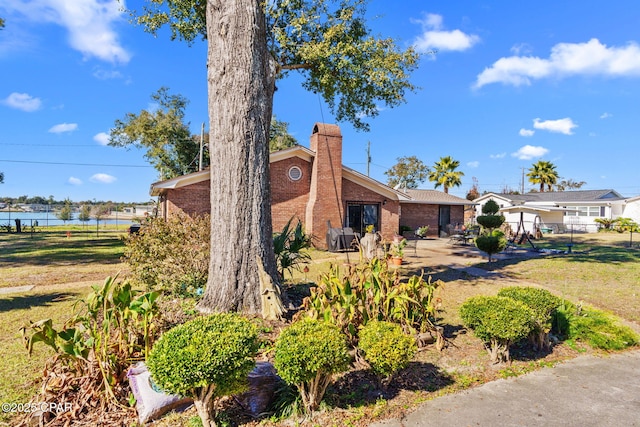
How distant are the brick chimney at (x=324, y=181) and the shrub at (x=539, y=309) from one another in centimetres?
1257

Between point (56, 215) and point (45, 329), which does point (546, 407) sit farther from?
point (56, 215)

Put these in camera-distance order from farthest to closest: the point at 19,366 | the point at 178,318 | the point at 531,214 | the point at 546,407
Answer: the point at 531,214
the point at 178,318
the point at 19,366
the point at 546,407

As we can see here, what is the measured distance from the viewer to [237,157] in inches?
215

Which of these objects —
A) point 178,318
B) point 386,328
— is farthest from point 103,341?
point 386,328

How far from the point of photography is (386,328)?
3520 millimetres

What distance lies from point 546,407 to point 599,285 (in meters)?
7.33

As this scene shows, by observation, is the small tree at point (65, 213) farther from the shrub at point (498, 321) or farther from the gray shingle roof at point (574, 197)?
the gray shingle roof at point (574, 197)

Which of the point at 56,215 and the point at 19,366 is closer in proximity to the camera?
the point at 19,366

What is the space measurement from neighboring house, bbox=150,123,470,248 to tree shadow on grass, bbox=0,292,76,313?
298 inches

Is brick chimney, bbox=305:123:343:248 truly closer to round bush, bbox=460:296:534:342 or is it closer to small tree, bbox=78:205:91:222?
round bush, bbox=460:296:534:342

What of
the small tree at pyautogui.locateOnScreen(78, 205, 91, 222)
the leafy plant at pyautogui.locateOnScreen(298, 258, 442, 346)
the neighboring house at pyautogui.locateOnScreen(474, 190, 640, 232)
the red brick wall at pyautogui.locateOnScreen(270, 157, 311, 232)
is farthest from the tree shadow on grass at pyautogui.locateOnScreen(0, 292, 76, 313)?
the neighboring house at pyautogui.locateOnScreen(474, 190, 640, 232)

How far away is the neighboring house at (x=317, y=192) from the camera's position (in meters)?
15.3

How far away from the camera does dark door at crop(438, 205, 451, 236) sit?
25672 mm

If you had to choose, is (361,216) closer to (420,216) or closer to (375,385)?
(420,216)
